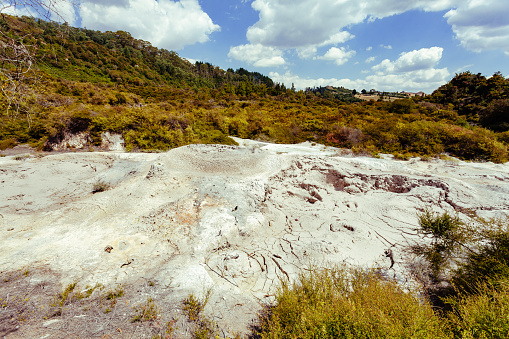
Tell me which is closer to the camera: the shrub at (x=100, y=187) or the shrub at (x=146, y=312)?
the shrub at (x=146, y=312)

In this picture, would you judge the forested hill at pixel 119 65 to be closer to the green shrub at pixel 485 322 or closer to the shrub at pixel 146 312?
the shrub at pixel 146 312

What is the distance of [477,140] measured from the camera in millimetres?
13539

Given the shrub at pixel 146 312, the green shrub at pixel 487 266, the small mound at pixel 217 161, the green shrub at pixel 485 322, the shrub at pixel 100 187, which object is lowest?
the shrub at pixel 146 312

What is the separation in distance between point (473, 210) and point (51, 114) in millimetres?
24241

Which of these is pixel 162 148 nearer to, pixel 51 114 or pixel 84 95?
pixel 51 114

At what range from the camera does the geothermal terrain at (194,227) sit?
156 inches

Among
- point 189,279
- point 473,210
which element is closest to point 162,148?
point 189,279

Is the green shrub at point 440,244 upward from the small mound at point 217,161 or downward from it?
downward

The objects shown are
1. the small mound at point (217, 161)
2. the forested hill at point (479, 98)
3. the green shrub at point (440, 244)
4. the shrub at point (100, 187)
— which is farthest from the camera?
the forested hill at point (479, 98)

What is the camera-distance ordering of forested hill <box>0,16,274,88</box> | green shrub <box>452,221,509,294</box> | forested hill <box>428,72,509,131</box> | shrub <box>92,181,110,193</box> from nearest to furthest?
green shrub <box>452,221,509,294</box> < shrub <box>92,181,110,193</box> < forested hill <box>428,72,509,131</box> < forested hill <box>0,16,274,88</box>

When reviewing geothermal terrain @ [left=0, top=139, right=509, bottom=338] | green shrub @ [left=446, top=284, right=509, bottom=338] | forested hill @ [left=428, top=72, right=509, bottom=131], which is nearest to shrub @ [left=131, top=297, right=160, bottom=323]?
geothermal terrain @ [left=0, top=139, right=509, bottom=338]

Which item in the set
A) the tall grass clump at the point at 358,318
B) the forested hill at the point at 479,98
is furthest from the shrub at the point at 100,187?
the forested hill at the point at 479,98

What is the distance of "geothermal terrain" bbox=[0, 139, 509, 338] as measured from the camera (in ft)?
13.0

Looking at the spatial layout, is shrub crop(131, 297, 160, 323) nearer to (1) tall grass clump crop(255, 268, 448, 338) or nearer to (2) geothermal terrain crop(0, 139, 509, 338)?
(2) geothermal terrain crop(0, 139, 509, 338)
